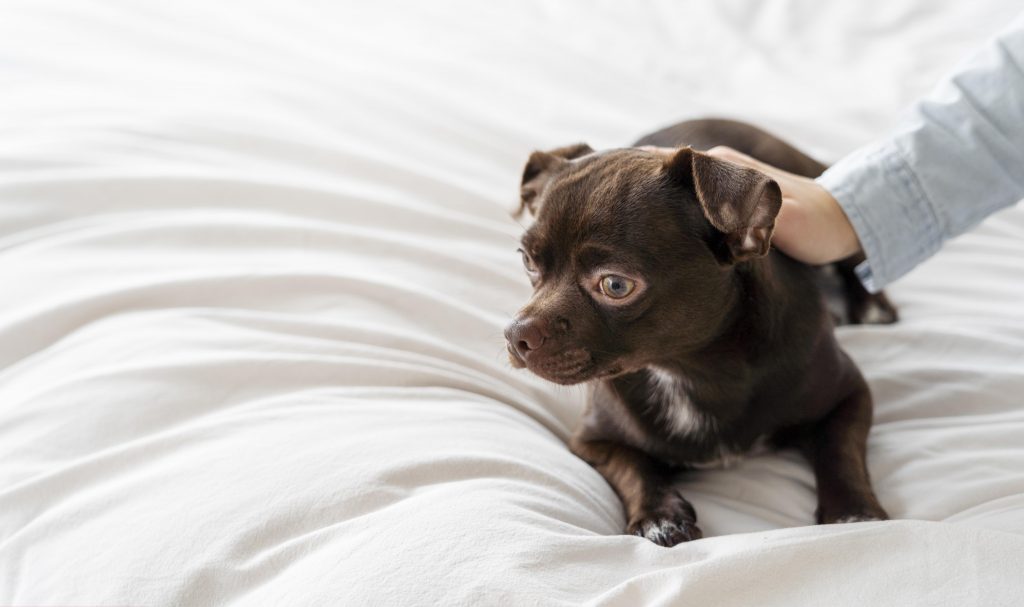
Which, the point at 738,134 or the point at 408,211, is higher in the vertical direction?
the point at 408,211

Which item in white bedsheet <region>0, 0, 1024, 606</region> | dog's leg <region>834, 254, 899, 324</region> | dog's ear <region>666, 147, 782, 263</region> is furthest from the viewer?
dog's leg <region>834, 254, 899, 324</region>

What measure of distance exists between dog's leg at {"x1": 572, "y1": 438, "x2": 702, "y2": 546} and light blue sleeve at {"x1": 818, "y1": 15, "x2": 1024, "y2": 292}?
590 mm

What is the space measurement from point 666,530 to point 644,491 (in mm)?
135

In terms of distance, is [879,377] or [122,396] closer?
[122,396]

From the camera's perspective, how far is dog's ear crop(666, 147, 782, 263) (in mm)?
1478

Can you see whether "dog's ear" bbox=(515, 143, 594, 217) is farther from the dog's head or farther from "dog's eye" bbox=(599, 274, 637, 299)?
"dog's eye" bbox=(599, 274, 637, 299)

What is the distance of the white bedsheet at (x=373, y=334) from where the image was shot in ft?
4.15

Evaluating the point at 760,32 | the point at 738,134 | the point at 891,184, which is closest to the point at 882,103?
the point at 760,32

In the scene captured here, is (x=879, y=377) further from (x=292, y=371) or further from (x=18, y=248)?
(x=18, y=248)

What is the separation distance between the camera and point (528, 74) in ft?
10.4

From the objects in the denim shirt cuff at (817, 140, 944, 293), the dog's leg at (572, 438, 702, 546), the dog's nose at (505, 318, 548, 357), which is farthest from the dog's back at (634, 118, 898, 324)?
the dog's nose at (505, 318, 548, 357)

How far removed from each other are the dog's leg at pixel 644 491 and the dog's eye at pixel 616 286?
0.36 meters

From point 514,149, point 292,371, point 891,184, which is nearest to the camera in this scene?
point 292,371

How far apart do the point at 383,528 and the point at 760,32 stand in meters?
2.81
